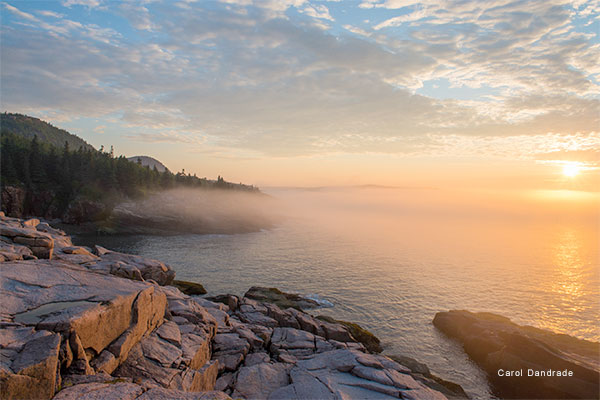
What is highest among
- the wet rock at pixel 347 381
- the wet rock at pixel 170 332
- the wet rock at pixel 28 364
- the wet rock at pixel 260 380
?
the wet rock at pixel 28 364

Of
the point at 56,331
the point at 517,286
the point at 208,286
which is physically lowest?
the point at 208,286

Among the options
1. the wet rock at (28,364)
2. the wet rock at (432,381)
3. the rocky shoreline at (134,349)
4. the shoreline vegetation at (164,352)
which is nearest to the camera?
the wet rock at (28,364)

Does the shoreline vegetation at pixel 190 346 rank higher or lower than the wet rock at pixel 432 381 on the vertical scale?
higher

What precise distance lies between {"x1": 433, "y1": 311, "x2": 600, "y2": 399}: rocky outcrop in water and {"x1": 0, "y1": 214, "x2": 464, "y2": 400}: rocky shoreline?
7775mm

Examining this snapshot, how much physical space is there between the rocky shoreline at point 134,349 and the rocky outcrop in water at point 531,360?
777cm

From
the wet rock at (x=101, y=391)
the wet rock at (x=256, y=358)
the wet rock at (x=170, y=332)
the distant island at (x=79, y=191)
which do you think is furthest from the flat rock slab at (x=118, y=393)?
the distant island at (x=79, y=191)

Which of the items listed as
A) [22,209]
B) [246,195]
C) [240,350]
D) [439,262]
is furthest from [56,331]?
[246,195]

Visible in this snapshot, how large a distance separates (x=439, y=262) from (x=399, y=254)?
11237 millimetres

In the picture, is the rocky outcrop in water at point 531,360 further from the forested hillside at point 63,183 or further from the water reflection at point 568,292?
the forested hillside at point 63,183

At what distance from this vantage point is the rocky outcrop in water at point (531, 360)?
24.5 m

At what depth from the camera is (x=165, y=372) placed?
→ 42.1 ft

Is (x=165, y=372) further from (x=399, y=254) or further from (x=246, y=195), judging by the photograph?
(x=246, y=195)

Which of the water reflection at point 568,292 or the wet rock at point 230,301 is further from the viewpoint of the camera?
the water reflection at point 568,292

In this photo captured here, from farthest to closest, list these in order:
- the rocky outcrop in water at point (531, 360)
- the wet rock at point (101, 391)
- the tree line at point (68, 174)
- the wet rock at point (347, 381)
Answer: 1. the tree line at point (68, 174)
2. the rocky outcrop in water at point (531, 360)
3. the wet rock at point (347, 381)
4. the wet rock at point (101, 391)
